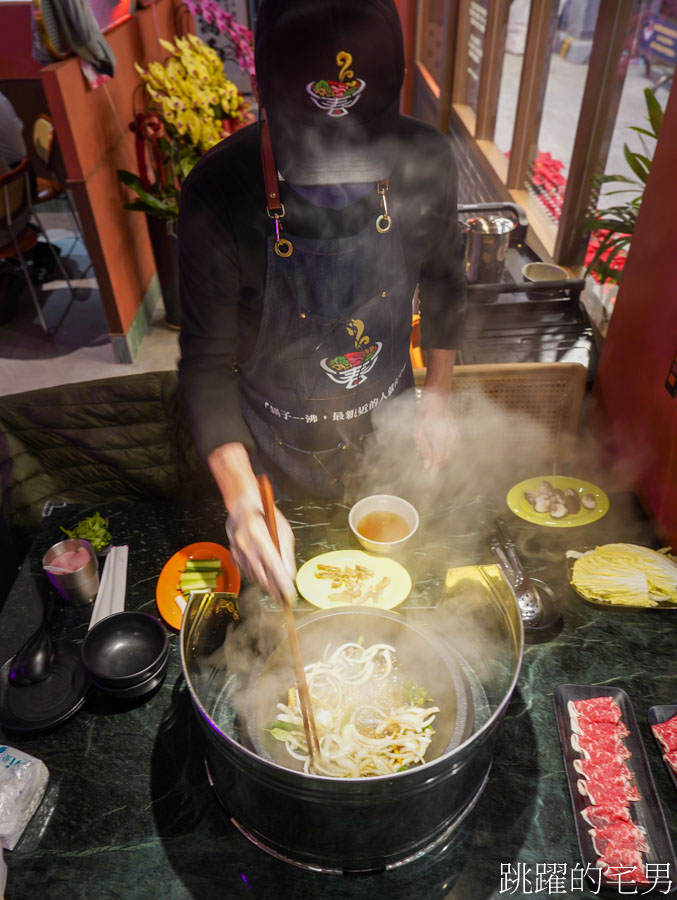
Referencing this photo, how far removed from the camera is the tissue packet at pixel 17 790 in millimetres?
1366

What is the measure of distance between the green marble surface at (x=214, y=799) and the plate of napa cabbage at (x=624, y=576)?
4cm

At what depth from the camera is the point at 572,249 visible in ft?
12.5

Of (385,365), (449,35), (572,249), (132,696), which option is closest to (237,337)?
(385,365)

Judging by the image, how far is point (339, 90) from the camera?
1.38 m

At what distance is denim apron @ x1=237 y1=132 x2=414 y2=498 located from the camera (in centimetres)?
Result: 190

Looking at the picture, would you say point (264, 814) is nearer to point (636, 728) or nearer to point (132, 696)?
point (132, 696)

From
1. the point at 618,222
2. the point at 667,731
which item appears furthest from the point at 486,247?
the point at 667,731

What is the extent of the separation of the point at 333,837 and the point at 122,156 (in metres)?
5.92

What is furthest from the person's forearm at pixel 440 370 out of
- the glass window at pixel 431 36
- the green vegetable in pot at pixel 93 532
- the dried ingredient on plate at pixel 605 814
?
the glass window at pixel 431 36

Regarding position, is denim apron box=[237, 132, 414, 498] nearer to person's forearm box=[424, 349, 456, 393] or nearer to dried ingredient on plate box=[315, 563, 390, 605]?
person's forearm box=[424, 349, 456, 393]

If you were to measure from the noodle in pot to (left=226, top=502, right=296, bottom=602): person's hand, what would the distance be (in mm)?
252

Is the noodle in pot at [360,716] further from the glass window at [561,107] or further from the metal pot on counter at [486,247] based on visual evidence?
the glass window at [561,107]

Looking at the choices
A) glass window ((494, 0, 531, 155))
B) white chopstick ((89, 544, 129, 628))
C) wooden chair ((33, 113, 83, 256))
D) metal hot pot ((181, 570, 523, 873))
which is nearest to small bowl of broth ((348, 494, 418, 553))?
metal hot pot ((181, 570, 523, 873))

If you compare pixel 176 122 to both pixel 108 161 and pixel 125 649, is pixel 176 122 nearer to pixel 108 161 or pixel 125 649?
pixel 108 161
